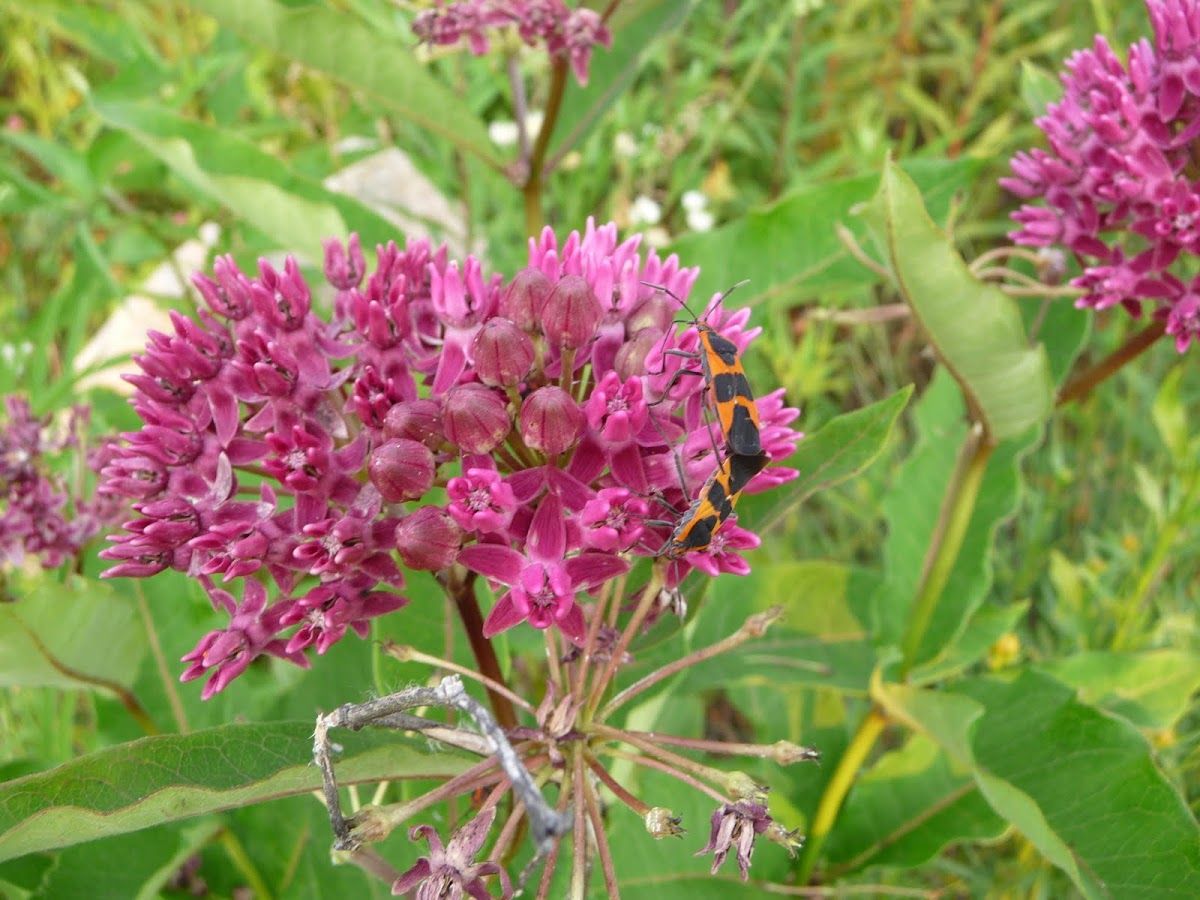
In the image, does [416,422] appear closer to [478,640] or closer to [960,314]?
[478,640]

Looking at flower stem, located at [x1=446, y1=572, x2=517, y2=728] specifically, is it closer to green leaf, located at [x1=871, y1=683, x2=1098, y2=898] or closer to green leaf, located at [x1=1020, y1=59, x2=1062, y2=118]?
green leaf, located at [x1=871, y1=683, x2=1098, y2=898]

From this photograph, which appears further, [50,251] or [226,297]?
[50,251]

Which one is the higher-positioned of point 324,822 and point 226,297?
point 226,297

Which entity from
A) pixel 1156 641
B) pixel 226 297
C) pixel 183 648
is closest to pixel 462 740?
pixel 226 297

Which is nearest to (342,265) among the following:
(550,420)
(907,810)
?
(550,420)

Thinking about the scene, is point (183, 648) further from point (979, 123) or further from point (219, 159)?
point (979, 123)

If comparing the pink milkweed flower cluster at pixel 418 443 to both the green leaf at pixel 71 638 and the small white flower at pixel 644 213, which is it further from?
the small white flower at pixel 644 213

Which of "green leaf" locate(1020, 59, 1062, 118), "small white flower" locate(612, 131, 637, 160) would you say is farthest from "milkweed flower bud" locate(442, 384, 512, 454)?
"small white flower" locate(612, 131, 637, 160)
